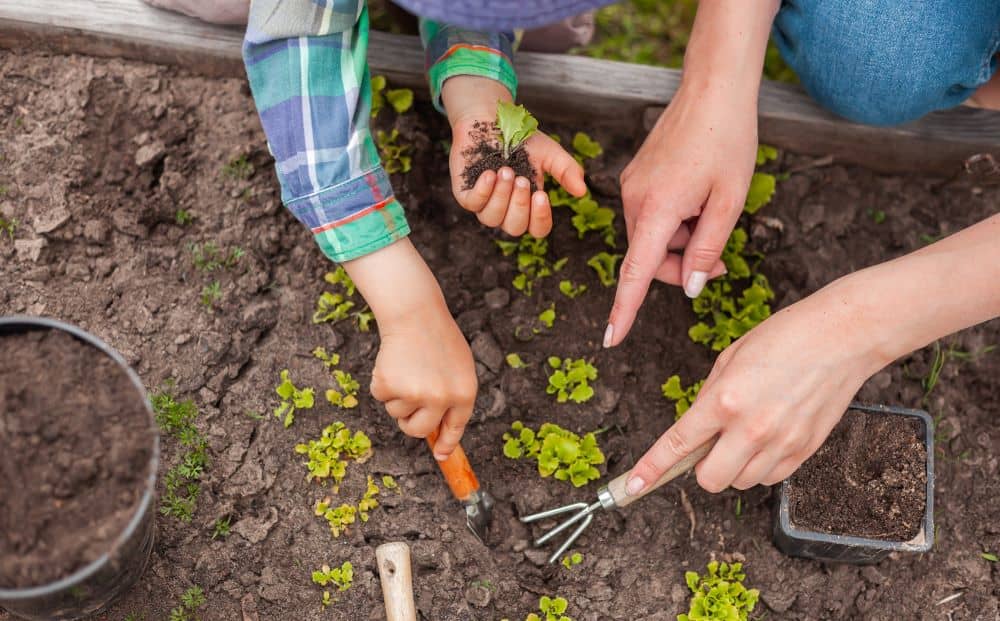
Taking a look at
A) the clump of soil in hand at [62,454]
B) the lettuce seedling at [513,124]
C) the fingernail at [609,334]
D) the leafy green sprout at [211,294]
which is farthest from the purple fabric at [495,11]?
the leafy green sprout at [211,294]

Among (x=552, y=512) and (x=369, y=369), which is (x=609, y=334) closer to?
(x=552, y=512)

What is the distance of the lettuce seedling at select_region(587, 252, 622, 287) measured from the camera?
238 cm

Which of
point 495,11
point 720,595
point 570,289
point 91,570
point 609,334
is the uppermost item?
point 495,11

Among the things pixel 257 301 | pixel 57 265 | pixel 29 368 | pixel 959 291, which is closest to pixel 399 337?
pixel 257 301

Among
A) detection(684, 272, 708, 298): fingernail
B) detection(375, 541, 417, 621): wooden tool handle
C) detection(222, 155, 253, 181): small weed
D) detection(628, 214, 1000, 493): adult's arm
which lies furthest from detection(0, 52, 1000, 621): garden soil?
detection(628, 214, 1000, 493): adult's arm

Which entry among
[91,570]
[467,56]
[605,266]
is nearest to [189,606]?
[91,570]

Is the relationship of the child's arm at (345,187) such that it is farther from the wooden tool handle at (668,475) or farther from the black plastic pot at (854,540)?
the black plastic pot at (854,540)

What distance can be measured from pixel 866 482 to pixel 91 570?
1705 mm

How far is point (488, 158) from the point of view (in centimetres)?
197

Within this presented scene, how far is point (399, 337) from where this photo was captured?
6.24 ft

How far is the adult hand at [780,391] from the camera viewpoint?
1.69m

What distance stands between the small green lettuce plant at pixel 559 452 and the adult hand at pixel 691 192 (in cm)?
34

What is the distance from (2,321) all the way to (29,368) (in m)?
0.10

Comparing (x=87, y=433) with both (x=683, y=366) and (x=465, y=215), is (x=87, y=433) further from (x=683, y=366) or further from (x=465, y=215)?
(x=683, y=366)
